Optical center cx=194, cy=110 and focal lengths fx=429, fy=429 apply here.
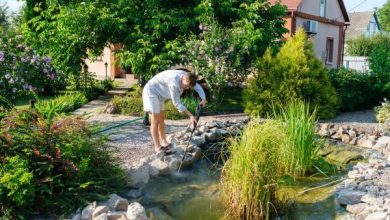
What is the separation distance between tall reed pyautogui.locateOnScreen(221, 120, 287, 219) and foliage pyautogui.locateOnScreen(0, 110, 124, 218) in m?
1.36

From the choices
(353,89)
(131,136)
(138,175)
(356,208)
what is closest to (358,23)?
(353,89)

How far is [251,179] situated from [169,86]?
2206 mm

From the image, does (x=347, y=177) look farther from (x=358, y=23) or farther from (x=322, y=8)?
(x=358, y=23)

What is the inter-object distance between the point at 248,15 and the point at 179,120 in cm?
360

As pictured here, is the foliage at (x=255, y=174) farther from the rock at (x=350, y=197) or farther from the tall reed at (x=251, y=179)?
the rock at (x=350, y=197)

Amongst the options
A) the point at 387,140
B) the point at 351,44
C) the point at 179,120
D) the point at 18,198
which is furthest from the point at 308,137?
the point at 351,44

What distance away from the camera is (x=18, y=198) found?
12.7ft

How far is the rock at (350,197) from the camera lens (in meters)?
4.98

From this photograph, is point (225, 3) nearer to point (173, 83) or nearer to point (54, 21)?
point (54, 21)

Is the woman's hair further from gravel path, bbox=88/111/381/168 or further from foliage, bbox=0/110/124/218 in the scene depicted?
foliage, bbox=0/110/124/218

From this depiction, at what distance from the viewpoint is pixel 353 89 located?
39.8 ft

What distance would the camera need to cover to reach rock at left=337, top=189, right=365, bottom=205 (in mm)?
4984

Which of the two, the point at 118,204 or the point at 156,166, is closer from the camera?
the point at 118,204

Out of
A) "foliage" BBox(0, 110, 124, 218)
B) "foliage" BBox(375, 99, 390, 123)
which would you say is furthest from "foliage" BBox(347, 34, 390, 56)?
"foliage" BBox(0, 110, 124, 218)
